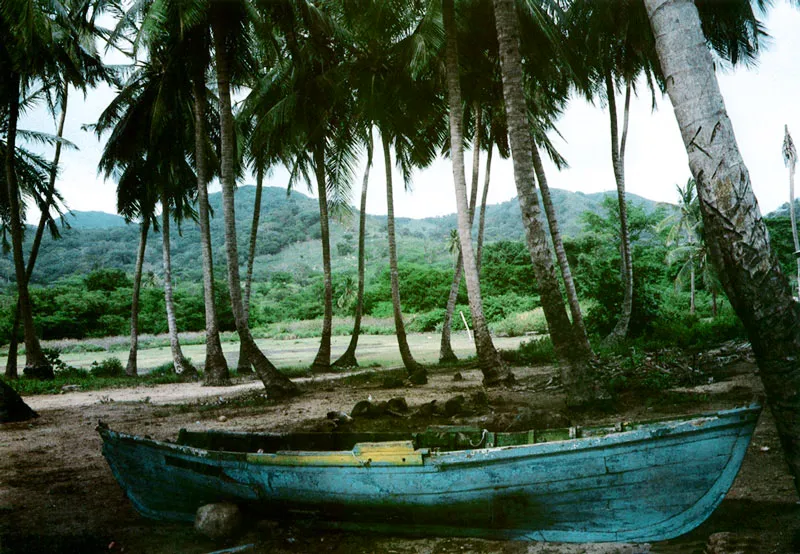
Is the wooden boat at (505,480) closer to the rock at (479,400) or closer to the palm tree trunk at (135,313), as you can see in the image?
the rock at (479,400)

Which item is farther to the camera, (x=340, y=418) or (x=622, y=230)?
(x=622, y=230)

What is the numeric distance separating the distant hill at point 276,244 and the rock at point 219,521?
49003 mm

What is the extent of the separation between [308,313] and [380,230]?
70638mm

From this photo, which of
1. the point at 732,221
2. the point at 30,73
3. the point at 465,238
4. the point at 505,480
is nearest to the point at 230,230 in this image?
the point at 465,238

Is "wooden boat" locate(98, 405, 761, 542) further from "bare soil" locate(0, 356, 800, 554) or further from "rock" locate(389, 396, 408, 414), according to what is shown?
"rock" locate(389, 396, 408, 414)

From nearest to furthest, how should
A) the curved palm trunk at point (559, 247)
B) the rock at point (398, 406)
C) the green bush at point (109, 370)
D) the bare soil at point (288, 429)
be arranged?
the bare soil at point (288, 429)
the rock at point (398, 406)
the curved palm trunk at point (559, 247)
the green bush at point (109, 370)

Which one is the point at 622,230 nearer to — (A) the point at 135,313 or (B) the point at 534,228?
(B) the point at 534,228

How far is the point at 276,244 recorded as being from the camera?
106 m

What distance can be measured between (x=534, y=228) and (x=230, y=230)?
689 cm

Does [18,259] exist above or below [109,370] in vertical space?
above

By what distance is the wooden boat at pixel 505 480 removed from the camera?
12.6 ft

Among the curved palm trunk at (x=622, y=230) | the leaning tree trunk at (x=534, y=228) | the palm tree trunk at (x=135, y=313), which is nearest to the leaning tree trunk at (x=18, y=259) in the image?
the palm tree trunk at (x=135, y=313)

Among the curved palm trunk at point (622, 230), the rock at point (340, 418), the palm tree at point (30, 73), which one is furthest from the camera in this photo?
the curved palm trunk at point (622, 230)

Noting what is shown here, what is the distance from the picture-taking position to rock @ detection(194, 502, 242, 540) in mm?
4895
